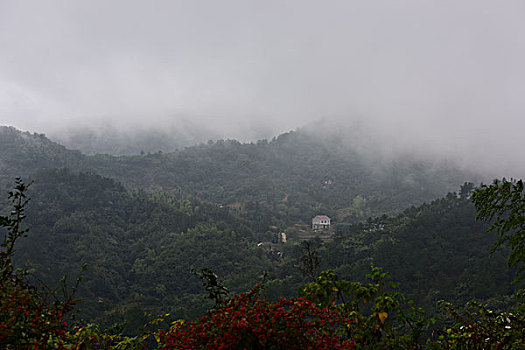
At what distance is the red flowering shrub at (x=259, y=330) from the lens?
87.5 inches

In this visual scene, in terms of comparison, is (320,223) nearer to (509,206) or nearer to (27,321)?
(509,206)

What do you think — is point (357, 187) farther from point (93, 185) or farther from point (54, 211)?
point (54, 211)

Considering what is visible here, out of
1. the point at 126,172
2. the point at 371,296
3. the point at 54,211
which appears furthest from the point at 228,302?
the point at 126,172

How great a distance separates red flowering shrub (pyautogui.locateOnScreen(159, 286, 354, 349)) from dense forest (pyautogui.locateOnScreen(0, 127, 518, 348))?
30cm

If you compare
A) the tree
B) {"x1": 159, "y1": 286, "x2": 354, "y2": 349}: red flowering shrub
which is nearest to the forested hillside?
the tree

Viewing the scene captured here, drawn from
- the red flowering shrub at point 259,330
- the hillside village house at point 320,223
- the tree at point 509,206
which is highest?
the tree at point 509,206

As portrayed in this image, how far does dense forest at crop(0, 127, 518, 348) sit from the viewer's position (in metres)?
28.0

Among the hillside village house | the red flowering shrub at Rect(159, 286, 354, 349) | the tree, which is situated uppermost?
the tree

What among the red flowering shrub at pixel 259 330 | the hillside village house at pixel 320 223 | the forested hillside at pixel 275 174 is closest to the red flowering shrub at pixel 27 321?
the red flowering shrub at pixel 259 330

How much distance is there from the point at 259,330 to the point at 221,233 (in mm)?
48108

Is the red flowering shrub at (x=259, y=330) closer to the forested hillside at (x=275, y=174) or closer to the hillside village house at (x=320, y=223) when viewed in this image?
the forested hillside at (x=275, y=174)

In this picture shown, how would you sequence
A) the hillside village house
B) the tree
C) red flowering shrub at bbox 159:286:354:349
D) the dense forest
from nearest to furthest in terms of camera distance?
red flowering shrub at bbox 159:286:354:349 → the tree → the dense forest → the hillside village house

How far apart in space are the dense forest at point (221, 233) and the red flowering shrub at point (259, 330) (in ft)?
0.97

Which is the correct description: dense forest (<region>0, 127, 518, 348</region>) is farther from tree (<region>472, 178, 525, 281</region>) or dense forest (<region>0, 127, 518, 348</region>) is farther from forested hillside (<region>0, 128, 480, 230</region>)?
tree (<region>472, 178, 525, 281</region>)
